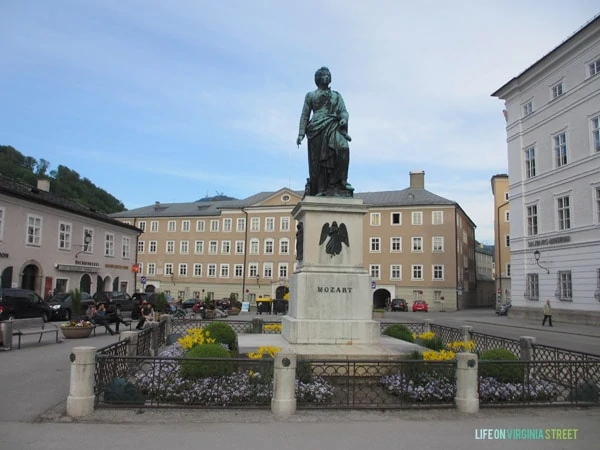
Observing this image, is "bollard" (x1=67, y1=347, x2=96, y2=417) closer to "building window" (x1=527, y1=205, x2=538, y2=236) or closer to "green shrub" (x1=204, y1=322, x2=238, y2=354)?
"green shrub" (x1=204, y1=322, x2=238, y2=354)

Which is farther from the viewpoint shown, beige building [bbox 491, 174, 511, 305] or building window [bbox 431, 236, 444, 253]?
beige building [bbox 491, 174, 511, 305]

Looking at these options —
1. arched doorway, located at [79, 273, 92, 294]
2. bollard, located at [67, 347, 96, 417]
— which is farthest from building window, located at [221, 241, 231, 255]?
bollard, located at [67, 347, 96, 417]

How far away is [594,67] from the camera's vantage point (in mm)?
28797

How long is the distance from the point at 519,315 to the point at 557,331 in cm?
1055

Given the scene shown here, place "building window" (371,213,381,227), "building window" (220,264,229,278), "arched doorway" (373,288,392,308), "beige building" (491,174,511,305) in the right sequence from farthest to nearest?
"building window" (220,264,229,278) → "building window" (371,213,381,227) → "arched doorway" (373,288,392,308) → "beige building" (491,174,511,305)

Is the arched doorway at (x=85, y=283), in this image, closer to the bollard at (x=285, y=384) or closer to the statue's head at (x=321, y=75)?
the statue's head at (x=321, y=75)

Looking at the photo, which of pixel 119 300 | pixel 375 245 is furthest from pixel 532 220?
pixel 375 245

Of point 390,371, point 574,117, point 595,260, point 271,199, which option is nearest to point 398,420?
point 390,371

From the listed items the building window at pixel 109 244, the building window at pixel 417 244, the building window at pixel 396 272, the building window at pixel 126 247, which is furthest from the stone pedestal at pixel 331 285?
the building window at pixel 396 272

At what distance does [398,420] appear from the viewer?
22.1ft

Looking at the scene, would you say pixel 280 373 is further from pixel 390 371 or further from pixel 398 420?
pixel 390 371

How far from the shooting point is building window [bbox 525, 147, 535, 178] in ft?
114

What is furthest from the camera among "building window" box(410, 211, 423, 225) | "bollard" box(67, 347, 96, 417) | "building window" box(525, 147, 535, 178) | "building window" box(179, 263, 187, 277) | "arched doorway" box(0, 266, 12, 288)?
"building window" box(179, 263, 187, 277)

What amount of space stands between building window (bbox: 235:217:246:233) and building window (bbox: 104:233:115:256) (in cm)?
2497
